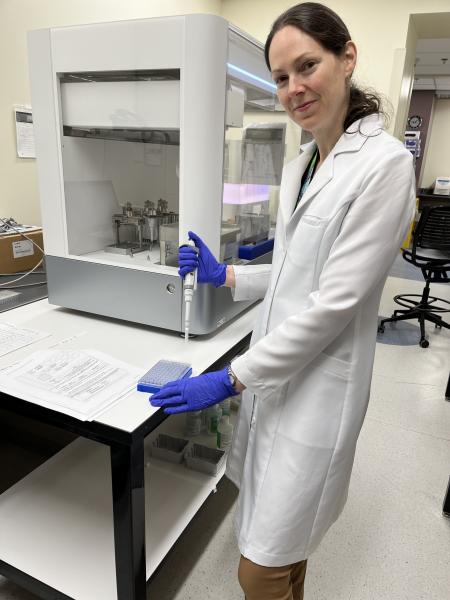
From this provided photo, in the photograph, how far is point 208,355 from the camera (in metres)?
1.14

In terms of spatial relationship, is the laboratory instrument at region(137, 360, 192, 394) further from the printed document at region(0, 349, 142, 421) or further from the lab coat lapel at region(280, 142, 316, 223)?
the lab coat lapel at region(280, 142, 316, 223)

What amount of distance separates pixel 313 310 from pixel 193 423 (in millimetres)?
987

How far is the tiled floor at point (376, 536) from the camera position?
1.36 metres

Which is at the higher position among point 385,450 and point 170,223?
point 170,223

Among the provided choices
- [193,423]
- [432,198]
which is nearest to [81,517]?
[193,423]

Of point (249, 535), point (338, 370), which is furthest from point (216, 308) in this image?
point (249, 535)

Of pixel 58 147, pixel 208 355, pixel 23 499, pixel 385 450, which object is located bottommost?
pixel 385 450

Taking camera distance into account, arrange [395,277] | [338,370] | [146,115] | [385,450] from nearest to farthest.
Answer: [338,370] < [146,115] < [385,450] < [395,277]

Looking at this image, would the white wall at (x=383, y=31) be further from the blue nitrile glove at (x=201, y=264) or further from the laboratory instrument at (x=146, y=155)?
the blue nitrile glove at (x=201, y=264)

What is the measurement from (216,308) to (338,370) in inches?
17.6

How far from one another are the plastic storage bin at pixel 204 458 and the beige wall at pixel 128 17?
3.84 feet

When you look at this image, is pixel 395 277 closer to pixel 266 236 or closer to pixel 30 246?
pixel 266 236

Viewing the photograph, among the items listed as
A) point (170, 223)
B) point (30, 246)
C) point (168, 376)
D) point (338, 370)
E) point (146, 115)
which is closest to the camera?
point (338, 370)

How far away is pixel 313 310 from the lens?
0.79 meters
